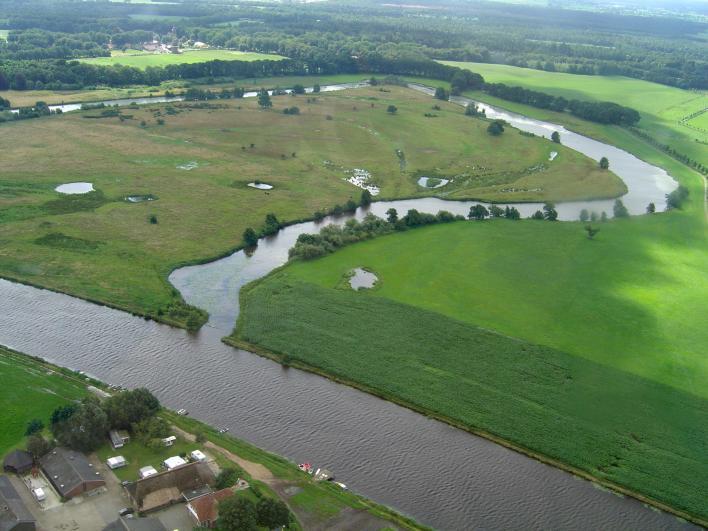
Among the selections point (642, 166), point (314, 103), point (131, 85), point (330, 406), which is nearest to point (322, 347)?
point (330, 406)

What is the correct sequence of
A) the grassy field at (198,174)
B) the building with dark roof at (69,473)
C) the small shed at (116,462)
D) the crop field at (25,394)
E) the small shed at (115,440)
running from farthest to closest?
the grassy field at (198,174) < the crop field at (25,394) < the small shed at (115,440) < the small shed at (116,462) < the building with dark roof at (69,473)

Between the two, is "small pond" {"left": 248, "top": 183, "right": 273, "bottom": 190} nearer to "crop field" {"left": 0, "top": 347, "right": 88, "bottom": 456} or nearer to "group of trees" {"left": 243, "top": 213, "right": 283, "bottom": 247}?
"group of trees" {"left": 243, "top": 213, "right": 283, "bottom": 247}

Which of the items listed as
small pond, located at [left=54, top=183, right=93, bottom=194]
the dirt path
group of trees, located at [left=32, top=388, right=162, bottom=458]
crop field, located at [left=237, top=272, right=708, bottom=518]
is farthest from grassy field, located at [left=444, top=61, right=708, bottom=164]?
group of trees, located at [left=32, top=388, right=162, bottom=458]

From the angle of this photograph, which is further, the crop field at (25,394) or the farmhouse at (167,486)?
the crop field at (25,394)

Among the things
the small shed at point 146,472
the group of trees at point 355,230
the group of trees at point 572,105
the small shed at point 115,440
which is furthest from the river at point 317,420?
the group of trees at point 572,105

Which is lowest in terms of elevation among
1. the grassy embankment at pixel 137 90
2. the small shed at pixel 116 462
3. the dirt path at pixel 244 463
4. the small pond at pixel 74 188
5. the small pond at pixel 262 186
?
the dirt path at pixel 244 463

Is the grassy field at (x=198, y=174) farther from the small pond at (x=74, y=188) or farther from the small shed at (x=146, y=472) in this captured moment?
the small shed at (x=146, y=472)
